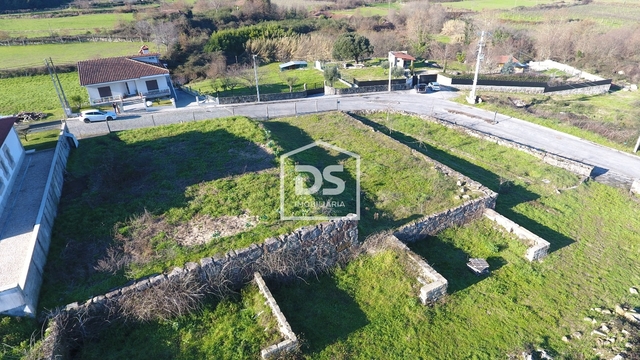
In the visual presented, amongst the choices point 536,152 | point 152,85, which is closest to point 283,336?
point 536,152

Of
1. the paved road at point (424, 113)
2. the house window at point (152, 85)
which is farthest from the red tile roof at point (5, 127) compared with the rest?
the house window at point (152, 85)

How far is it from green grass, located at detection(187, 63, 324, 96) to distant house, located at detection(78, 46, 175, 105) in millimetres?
4898

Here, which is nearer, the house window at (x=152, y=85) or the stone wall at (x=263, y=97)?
the stone wall at (x=263, y=97)

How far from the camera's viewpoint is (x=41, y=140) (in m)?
23.4

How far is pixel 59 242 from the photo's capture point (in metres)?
13.6

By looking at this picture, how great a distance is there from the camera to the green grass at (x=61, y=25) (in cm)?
5575

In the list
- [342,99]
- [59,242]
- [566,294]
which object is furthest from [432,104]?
[59,242]

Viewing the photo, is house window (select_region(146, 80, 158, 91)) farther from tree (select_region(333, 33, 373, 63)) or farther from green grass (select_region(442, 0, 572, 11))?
green grass (select_region(442, 0, 572, 11))

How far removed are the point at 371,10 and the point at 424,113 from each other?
61168 mm

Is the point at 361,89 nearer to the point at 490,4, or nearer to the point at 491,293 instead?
the point at 491,293

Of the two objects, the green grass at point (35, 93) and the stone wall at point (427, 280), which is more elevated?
the green grass at point (35, 93)

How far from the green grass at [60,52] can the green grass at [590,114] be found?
1891 inches

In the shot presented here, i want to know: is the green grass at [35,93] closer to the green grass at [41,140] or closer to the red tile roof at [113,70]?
the red tile roof at [113,70]

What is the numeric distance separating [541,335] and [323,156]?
45.0 feet
